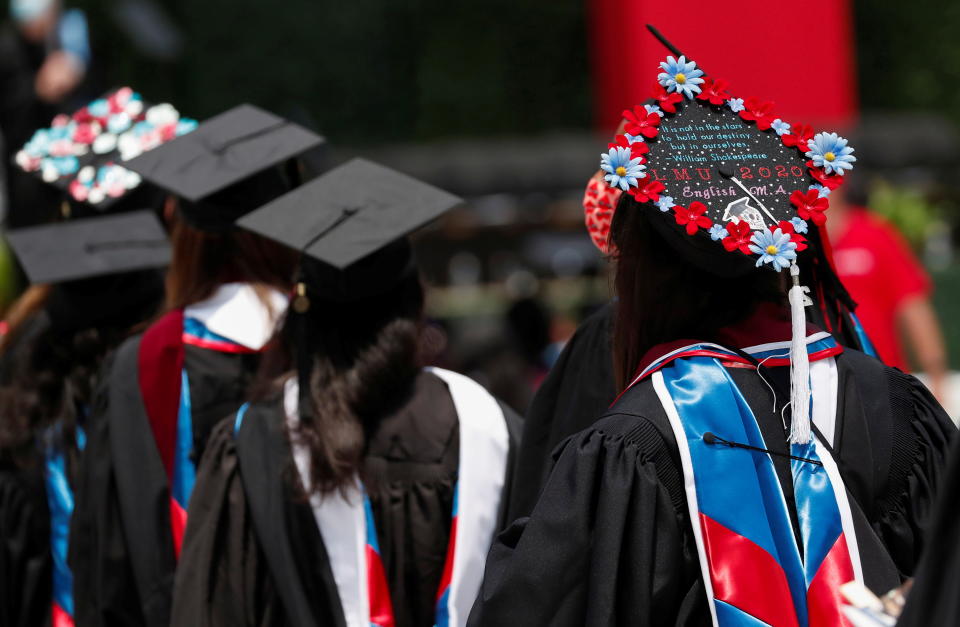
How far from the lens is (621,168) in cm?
182

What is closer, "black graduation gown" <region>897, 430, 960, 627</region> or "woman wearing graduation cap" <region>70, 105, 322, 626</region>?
"black graduation gown" <region>897, 430, 960, 627</region>

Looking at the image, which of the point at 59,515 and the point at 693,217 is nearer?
the point at 693,217

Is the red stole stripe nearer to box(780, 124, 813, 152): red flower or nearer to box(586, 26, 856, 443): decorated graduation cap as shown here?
box(586, 26, 856, 443): decorated graduation cap

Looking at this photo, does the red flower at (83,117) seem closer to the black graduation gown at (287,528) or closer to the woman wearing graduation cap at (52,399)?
the woman wearing graduation cap at (52,399)

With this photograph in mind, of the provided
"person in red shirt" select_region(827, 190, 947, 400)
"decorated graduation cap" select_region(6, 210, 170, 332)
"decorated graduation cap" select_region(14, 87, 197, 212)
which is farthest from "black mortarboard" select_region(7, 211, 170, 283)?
"person in red shirt" select_region(827, 190, 947, 400)

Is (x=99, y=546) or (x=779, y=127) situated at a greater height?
(x=779, y=127)

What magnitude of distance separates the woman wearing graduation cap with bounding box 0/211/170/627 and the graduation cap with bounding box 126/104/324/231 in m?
0.31

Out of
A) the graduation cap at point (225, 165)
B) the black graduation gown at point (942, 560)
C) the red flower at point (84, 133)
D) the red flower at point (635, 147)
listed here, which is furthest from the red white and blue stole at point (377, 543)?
the red flower at point (84, 133)

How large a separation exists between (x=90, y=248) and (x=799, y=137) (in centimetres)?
202

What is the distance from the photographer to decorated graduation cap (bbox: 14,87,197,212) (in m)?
3.56

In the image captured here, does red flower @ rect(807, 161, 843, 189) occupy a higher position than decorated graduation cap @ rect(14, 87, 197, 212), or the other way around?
red flower @ rect(807, 161, 843, 189)

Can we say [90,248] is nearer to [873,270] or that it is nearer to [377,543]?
[377,543]

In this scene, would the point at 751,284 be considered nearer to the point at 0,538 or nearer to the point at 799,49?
A: the point at 0,538

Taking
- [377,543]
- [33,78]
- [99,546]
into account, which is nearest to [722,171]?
[377,543]
